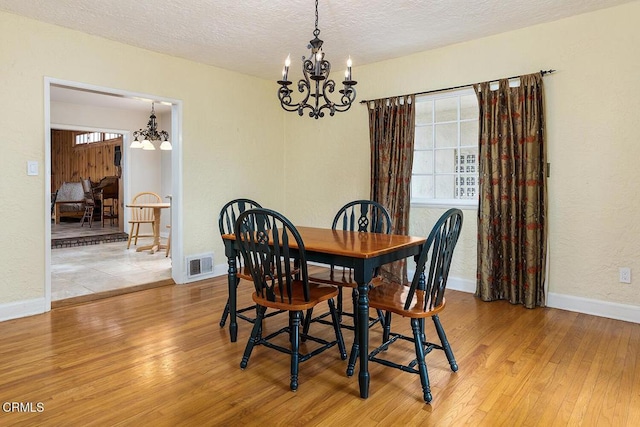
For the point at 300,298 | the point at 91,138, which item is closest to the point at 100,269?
the point at 300,298

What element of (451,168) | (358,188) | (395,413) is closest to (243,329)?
(395,413)

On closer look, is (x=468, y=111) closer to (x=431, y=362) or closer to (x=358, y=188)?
(x=358, y=188)

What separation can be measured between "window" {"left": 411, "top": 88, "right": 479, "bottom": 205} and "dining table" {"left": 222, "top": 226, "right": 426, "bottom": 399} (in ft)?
6.10

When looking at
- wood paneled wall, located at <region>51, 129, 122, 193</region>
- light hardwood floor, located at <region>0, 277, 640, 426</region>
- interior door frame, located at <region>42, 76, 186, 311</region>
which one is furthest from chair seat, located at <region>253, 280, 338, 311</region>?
wood paneled wall, located at <region>51, 129, 122, 193</region>

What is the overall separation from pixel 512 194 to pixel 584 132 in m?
0.74

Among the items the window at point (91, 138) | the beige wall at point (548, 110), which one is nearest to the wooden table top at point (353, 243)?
the beige wall at point (548, 110)

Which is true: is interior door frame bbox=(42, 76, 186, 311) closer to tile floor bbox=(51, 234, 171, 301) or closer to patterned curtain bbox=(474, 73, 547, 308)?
tile floor bbox=(51, 234, 171, 301)

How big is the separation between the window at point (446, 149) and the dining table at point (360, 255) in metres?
1.86

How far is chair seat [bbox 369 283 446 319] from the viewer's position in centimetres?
208

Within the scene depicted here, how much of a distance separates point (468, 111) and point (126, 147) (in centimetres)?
616

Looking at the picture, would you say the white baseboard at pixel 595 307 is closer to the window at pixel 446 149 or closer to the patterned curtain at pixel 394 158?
the window at pixel 446 149

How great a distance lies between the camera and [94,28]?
11.7 ft

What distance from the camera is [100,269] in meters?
5.00

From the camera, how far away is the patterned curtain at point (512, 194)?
3.50 meters
